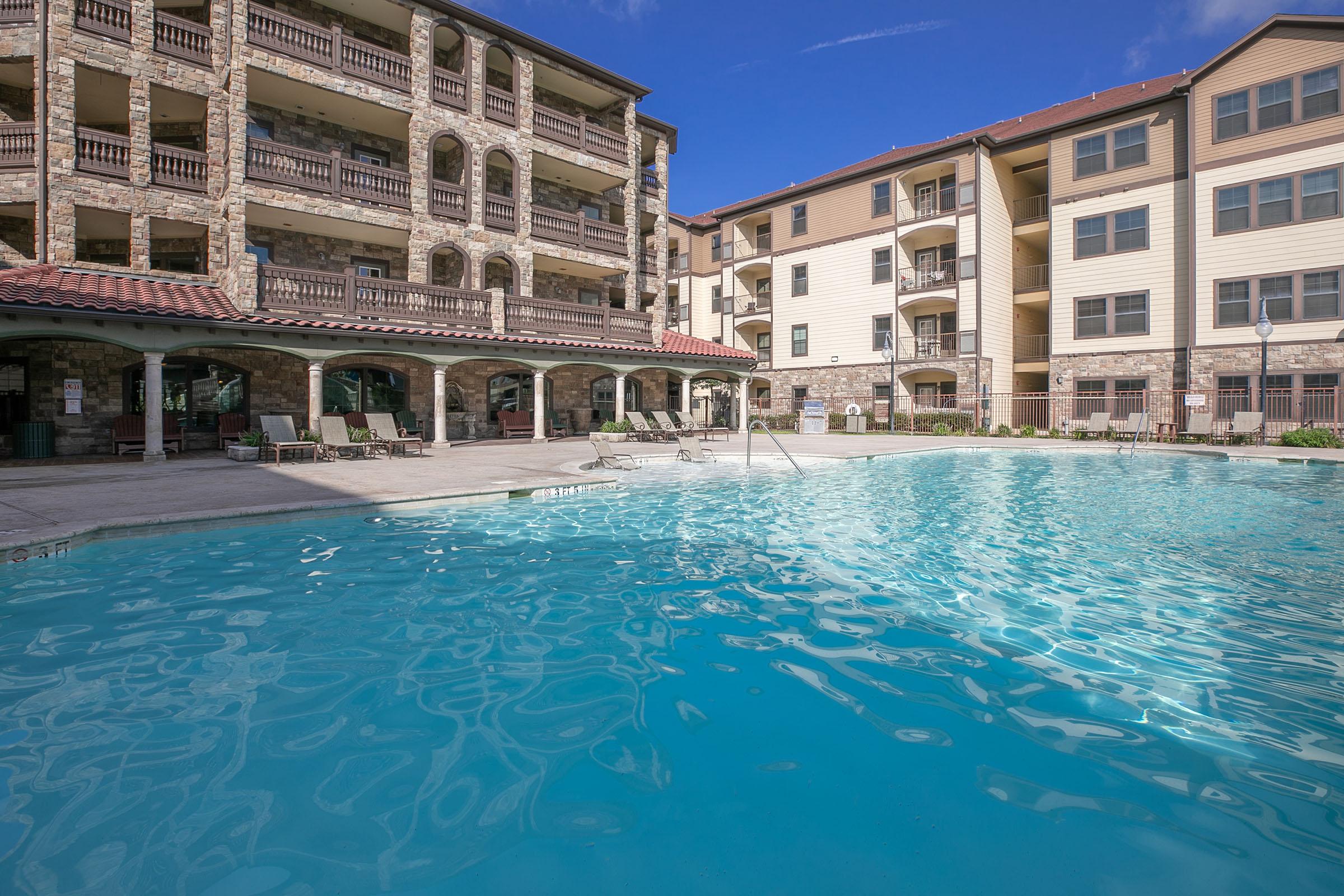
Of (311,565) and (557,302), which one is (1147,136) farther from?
(311,565)

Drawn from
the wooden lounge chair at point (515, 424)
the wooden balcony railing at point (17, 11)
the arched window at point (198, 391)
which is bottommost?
the wooden lounge chair at point (515, 424)

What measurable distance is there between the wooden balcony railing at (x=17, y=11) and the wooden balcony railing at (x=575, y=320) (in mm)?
13612

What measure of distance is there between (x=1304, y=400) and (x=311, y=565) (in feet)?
98.4

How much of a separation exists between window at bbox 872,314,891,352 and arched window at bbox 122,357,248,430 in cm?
2651

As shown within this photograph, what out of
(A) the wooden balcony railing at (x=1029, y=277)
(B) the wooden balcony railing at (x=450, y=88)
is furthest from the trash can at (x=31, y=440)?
(A) the wooden balcony railing at (x=1029, y=277)

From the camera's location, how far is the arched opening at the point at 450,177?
21.1m

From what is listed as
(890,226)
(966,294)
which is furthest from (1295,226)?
(890,226)

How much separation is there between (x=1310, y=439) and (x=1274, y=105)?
12.6m

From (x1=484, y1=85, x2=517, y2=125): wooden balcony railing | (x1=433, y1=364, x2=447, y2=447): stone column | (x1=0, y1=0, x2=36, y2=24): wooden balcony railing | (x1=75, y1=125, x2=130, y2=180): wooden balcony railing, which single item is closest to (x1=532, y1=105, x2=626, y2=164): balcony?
(x1=484, y1=85, x2=517, y2=125): wooden balcony railing

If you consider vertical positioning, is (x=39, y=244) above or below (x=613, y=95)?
below

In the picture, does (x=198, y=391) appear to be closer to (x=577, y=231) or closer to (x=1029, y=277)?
(x=577, y=231)

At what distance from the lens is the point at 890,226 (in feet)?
104

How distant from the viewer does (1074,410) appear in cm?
2722

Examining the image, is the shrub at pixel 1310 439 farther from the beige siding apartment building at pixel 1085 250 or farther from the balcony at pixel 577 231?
the balcony at pixel 577 231
